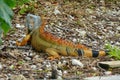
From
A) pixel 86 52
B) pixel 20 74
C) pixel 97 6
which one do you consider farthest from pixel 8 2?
pixel 97 6

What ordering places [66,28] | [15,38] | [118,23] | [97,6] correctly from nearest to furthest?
[15,38]
[66,28]
[118,23]
[97,6]

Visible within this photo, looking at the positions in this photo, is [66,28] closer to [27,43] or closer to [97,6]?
[27,43]

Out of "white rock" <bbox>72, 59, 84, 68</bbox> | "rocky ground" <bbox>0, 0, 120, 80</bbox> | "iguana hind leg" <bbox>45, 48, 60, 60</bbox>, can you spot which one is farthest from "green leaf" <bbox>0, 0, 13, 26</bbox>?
"iguana hind leg" <bbox>45, 48, 60, 60</bbox>

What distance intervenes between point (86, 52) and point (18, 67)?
3.11 feet

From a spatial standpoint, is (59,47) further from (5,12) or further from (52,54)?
(5,12)

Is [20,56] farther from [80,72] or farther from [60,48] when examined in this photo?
[80,72]

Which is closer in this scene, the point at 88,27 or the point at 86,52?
the point at 86,52

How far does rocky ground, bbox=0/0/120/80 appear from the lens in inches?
184

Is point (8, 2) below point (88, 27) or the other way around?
the other way around

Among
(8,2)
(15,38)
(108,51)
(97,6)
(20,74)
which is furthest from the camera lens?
(97,6)

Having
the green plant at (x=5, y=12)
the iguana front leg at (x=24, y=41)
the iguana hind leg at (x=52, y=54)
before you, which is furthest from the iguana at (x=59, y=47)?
the green plant at (x=5, y=12)

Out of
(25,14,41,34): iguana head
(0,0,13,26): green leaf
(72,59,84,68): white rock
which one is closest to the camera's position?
(0,0,13,26): green leaf

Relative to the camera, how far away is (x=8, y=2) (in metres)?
2.82

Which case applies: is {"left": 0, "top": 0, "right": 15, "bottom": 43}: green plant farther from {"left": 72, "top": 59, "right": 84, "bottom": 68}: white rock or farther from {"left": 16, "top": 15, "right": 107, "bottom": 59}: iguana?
{"left": 16, "top": 15, "right": 107, "bottom": 59}: iguana
